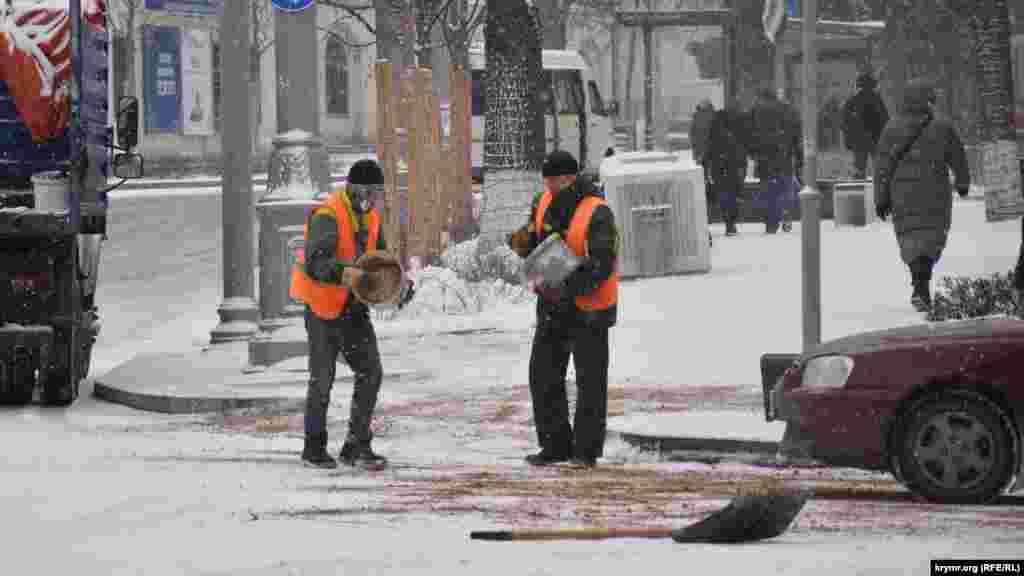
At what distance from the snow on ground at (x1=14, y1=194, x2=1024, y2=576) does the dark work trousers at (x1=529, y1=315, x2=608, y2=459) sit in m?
0.23

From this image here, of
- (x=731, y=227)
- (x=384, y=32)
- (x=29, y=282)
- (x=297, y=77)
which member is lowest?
(x=731, y=227)

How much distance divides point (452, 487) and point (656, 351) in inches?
265

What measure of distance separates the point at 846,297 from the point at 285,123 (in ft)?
17.7

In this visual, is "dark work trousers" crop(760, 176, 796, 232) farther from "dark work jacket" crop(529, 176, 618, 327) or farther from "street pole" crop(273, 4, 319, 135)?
"dark work jacket" crop(529, 176, 618, 327)

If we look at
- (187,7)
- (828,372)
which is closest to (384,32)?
(187,7)

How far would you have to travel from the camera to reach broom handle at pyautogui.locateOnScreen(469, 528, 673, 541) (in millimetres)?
9039

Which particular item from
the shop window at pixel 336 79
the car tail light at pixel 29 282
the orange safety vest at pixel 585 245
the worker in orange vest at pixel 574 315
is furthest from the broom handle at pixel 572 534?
the shop window at pixel 336 79

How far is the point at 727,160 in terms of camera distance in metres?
29.8

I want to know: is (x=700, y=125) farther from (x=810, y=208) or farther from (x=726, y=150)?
(x=810, y=208)

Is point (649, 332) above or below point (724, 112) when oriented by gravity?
below

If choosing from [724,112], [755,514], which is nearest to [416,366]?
[755,514]

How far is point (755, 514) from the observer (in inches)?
356

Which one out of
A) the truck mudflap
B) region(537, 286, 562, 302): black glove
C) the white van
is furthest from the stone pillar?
the white van

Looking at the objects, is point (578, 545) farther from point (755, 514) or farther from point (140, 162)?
point (140, 162)
